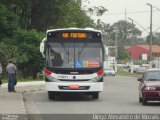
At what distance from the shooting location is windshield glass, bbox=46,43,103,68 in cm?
2734

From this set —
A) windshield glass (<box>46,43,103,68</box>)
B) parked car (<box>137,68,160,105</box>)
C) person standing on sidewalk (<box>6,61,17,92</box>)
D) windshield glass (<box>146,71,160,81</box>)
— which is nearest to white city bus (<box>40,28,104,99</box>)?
windshield glass (<box>46,43,103,68</box>)

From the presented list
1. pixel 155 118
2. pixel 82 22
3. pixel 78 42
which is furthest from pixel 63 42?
pixel 82 22

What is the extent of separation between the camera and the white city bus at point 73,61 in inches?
1067

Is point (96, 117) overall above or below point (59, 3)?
below

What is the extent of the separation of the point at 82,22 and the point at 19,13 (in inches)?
578

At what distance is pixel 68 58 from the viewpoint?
27484mm

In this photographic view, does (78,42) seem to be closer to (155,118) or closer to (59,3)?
(155,118)

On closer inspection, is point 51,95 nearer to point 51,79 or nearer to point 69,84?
point 51,79

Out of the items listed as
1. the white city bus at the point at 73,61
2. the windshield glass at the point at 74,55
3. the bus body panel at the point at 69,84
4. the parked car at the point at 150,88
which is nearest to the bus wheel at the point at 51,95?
the white city bus at the point at 73,61

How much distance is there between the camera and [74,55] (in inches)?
1086

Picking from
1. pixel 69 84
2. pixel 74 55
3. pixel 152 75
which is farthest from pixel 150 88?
pixel 74 55

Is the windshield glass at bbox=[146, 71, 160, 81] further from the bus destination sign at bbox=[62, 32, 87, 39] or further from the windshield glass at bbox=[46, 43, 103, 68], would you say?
the bus destination sign at bbox=[62, 32, 87, 39]

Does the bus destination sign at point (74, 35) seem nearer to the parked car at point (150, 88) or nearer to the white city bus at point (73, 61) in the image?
the white city bus at point (73, 61)

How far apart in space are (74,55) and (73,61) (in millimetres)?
294
